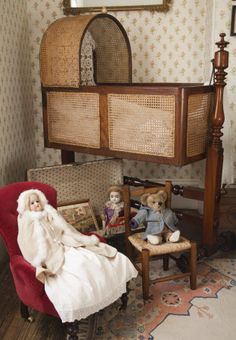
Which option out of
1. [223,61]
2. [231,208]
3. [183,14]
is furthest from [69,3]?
[231,208]

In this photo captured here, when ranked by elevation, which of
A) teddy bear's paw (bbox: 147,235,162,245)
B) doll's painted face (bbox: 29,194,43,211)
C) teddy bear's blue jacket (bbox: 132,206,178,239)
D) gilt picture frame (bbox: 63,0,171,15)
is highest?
gilt picture frame (bbox: 63,0,171,15)

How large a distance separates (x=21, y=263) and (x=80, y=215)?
0.98 meters

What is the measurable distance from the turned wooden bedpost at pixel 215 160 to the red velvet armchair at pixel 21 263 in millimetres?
1065

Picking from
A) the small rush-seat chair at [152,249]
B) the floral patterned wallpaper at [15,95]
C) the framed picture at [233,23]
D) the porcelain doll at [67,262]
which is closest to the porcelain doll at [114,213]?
the small rush-seat chair at [152,249]

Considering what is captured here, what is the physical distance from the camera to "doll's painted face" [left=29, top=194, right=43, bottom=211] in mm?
1958

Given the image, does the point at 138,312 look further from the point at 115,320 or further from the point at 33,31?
the point at 33,31

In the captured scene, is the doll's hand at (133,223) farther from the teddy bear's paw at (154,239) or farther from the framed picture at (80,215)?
the framed picture at (80,215)

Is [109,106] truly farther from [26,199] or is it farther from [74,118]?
[26,199]

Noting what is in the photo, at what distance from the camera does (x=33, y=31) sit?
3.44 meters

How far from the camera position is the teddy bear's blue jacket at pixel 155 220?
90.7 inches

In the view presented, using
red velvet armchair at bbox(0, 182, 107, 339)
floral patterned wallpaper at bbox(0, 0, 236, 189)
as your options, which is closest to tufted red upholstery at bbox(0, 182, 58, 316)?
red velvet armchair at bbox(0, 182, 107, 339)

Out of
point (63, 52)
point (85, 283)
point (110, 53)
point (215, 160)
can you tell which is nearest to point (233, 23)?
point (110, 53)

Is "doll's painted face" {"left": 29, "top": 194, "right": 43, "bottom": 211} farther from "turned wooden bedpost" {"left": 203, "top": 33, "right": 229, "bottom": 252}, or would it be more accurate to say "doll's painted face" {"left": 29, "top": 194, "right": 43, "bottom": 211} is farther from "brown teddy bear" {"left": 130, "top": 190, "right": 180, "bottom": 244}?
"turned wooden bedpost" {"left": 203, "top": 33, "right": 229, "bottom": 252}

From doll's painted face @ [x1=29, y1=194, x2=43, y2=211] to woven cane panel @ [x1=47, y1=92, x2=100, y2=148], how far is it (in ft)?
2.60
